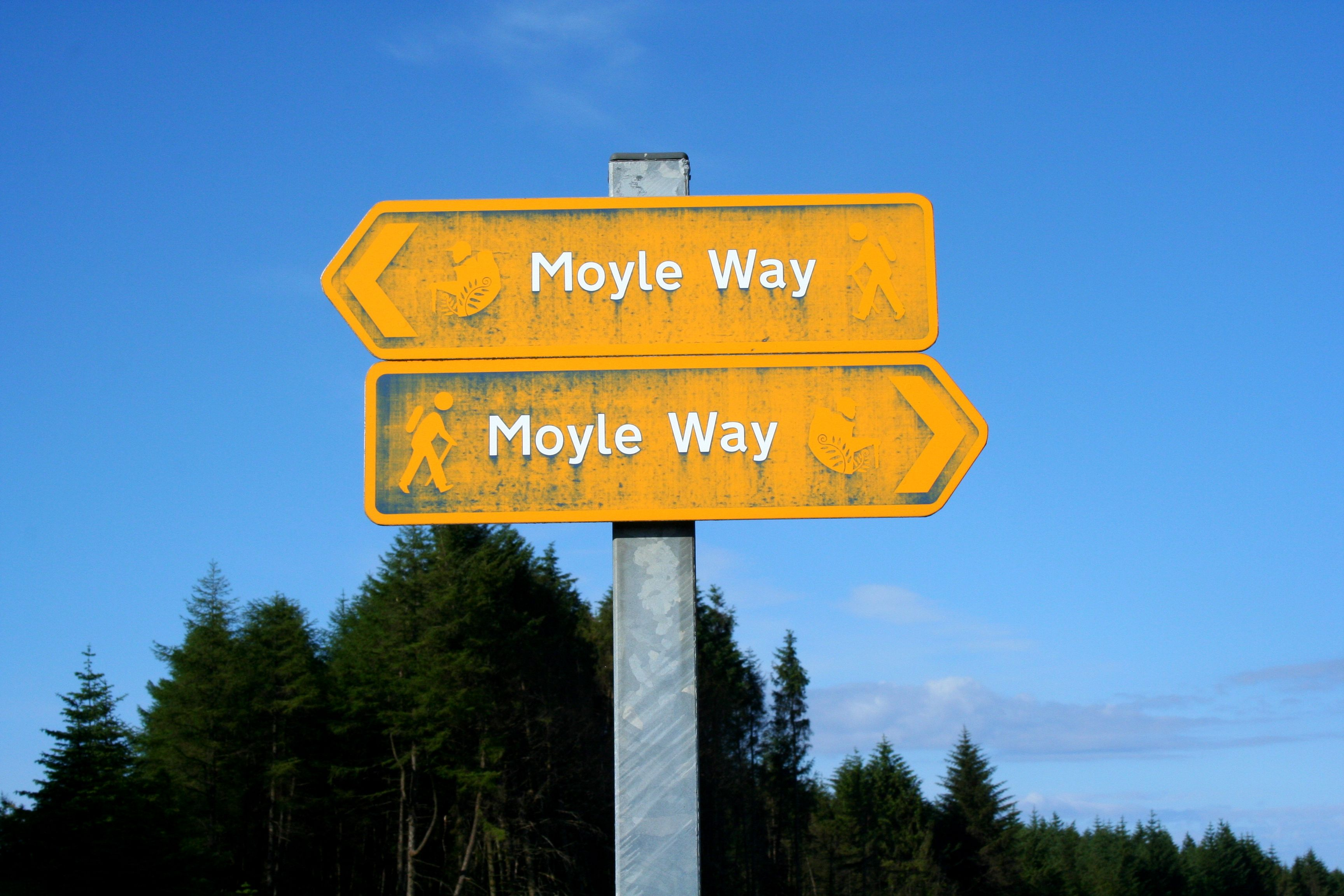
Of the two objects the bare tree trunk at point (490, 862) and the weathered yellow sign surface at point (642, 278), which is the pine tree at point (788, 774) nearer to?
the bare tree trunk at point (490, 862)

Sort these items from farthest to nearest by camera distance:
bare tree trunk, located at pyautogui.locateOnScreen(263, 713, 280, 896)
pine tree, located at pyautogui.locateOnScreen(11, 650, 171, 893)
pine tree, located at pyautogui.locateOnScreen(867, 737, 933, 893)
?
pine tree, located at pyautogui.locateOnScreen(867, 737, 933, 893), bare tree trunk, located at pyautogui.locateOnScreen(263, 713, 280, 896), pine tree, located at pyautogui.locateOnScreen(11, 650, 171, 893)

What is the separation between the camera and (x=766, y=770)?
238 ft

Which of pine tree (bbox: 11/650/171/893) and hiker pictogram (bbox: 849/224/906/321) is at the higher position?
hiker pictogram (bbox: 849/224/906/321)

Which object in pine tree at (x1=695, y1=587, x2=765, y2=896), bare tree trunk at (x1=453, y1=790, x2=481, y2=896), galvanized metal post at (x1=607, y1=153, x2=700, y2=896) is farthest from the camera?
pine tree at (x1=695, y1=587, x2=765, y2=896)

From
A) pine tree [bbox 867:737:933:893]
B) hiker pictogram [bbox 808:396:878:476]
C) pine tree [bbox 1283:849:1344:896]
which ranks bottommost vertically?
pine tree [bbox 1283:849:1344:896]

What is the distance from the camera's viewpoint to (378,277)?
16.4ft

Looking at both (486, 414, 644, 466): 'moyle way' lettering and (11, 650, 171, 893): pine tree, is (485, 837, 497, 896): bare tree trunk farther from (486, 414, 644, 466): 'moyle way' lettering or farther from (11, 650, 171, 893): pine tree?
(486, 414, 644, 466): 'moyle way' lettering

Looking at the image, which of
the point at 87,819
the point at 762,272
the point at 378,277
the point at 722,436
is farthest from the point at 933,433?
the point at 87,819

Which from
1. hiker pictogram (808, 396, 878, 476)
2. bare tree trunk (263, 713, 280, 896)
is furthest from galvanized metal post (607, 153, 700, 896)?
bare tree trunk (263, 713, 280, 896)

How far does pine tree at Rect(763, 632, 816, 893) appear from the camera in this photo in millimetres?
72625

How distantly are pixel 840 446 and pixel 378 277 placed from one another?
202cm

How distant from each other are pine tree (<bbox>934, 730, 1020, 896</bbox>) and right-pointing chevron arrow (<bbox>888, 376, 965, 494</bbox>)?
80348 mm

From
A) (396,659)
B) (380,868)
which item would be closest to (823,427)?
(396,659)

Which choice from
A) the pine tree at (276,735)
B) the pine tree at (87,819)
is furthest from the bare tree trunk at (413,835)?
the pine tree at (87,819)
